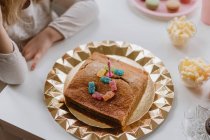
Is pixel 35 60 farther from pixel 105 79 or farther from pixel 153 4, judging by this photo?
pixel 153 4

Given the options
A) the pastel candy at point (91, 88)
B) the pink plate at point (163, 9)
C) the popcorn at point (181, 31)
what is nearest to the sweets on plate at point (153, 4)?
the pink plate at point (163, 9)

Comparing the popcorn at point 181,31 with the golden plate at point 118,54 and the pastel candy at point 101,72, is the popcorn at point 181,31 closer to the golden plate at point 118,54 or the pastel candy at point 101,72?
the golden plate at point 118,54

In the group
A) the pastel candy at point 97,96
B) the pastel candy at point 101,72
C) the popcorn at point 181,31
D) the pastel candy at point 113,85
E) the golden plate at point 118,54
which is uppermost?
the popcorn at point 181,31

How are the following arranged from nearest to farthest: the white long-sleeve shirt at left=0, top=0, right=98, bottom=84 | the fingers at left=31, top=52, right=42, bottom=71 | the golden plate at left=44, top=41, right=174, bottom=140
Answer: the golden plate at left=44, top=41, right=174, bottom=140 < the fingers at left=31, top=52, right=42, bottom=71 < the white long-sleeve shirt at left=0, top=0, right=98, bottom=84

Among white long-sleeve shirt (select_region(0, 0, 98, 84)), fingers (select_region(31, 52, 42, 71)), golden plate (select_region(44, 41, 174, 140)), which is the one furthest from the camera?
white long-sleeve shirt (select_region(0, 0, 98, 84))

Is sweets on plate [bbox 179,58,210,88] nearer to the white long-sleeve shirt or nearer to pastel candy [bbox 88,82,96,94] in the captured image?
pastel candy [bbox 88,82,96,94]

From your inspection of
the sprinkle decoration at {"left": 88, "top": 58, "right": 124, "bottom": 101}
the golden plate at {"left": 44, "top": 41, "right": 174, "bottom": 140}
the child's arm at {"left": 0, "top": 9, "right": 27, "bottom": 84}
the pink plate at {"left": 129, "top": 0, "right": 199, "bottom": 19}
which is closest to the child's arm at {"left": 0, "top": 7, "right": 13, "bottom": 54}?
the child's arm at {"left": 0, "top": 9, "right": 27, "bottom": 84}
